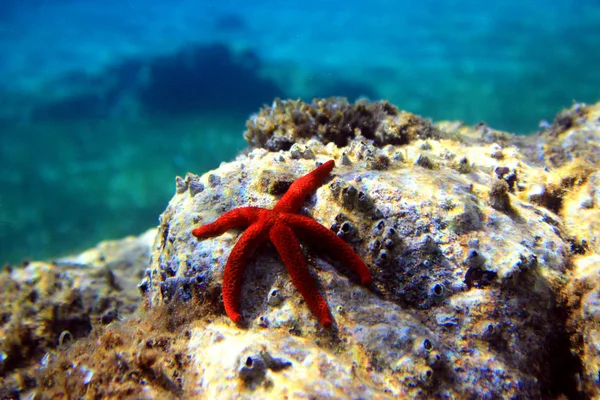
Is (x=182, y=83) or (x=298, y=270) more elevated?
(x=182, y=83)

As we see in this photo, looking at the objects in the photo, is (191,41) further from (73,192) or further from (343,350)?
(343,350)

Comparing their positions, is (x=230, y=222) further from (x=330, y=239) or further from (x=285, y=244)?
(x=330, y=239)

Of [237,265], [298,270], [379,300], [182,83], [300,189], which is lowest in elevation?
[379,300]

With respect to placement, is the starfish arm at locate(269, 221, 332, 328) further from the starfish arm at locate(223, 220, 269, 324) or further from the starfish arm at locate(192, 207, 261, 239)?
the starfish arm at locate(192, 207, 261, 239)

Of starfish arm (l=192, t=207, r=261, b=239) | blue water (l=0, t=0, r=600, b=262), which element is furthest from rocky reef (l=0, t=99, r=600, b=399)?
blue water (l=0, t=0, r=600, b=262)

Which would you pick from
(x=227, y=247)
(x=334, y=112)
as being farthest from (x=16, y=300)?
(x=334, y=112)

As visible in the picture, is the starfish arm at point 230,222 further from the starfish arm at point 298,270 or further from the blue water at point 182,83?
the blue water at point 182,83

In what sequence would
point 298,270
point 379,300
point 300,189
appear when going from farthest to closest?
point 300,189 < point 379,300 < point 298,270

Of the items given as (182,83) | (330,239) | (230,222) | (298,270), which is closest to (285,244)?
(298,270)
